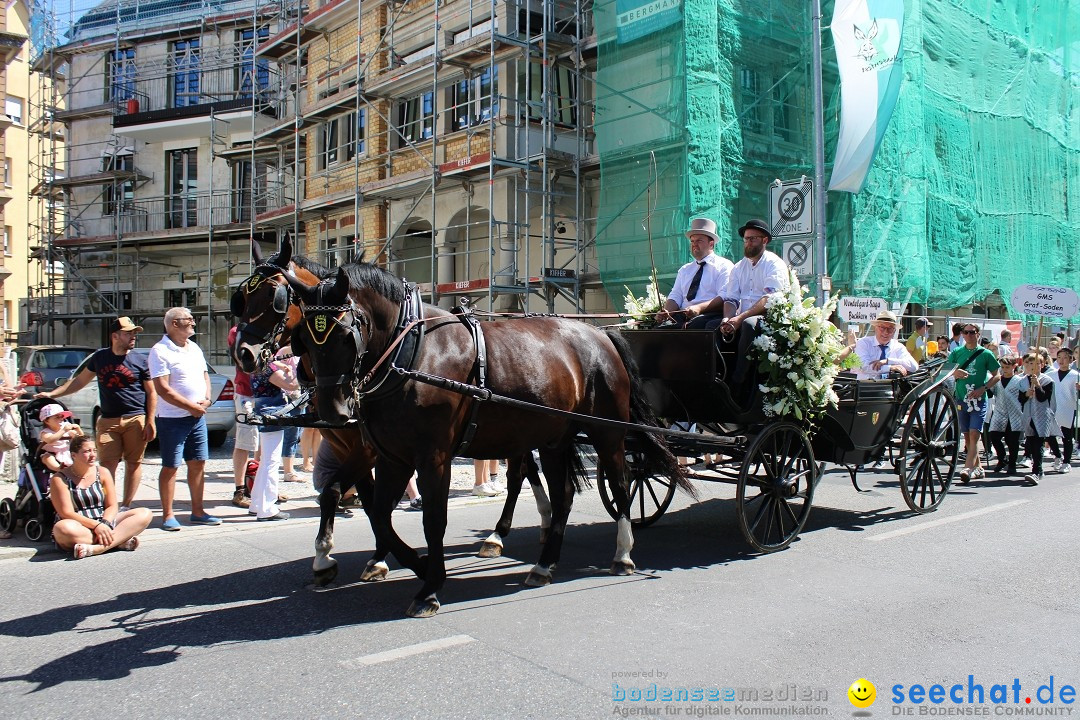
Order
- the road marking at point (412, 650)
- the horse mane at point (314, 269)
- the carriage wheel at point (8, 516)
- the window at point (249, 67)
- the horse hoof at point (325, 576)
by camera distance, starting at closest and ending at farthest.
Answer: the road marking at point (412, 650)
the horse mane at point (314, 269)
the horse hoof at point (325, 576)
the carriage wheel at point (8, 516)
the window at point (249, 67)

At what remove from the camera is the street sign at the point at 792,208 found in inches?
503

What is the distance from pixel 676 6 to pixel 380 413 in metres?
12.8

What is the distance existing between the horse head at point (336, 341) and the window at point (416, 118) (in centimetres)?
1581

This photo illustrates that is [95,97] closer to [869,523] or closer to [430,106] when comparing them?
[430,106]

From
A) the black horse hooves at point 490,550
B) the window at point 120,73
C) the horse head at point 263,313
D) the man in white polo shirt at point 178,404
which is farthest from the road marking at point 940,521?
the window at point 120,73

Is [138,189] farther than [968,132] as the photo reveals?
Yes

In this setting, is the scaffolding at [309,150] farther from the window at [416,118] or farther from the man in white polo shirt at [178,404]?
the man in white polo shirt at [178,404]

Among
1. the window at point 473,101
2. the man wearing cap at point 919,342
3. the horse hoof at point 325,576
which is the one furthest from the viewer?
the window at point 473,101

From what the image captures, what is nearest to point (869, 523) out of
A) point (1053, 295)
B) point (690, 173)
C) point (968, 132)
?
point (690, 173)

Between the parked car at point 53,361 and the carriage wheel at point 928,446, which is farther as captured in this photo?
the parked car at point 53,361

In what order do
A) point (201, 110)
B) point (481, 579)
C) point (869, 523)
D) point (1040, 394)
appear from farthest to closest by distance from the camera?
1. point (201, 110)
2. point (1040, 394)
3. point (869, 523)
4. point (481, 579)

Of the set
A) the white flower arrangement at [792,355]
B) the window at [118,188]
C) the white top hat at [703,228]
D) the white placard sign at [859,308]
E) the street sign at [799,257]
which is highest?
the window at [118,188]

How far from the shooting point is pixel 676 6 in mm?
15594

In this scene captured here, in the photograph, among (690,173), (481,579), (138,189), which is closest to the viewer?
(481,579)
